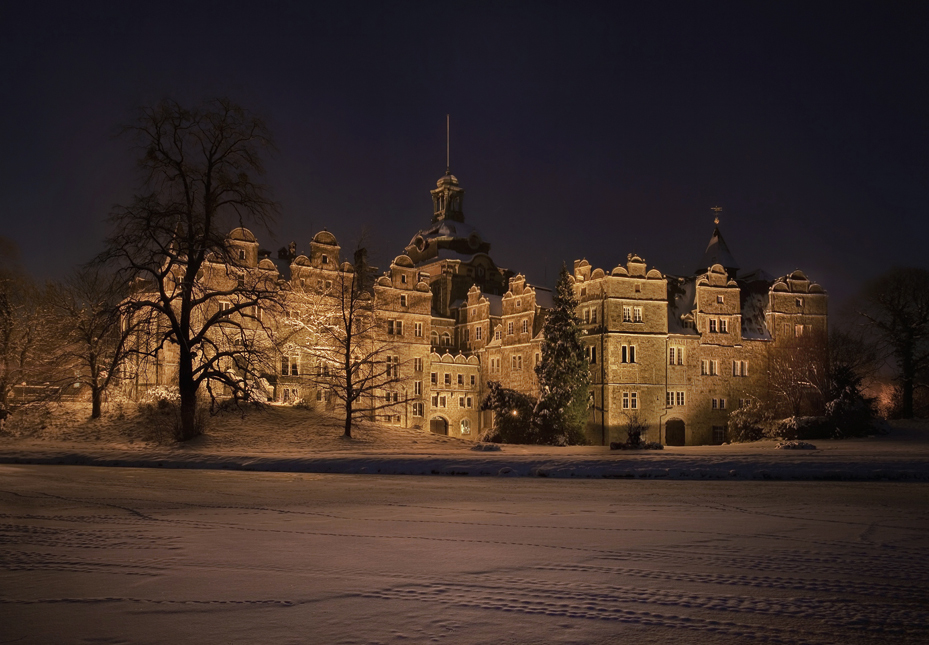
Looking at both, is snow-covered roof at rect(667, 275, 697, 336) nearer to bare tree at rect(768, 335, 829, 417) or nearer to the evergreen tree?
bare tree at rect(768, 335, 829, 417)

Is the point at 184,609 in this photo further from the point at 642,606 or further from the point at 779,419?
the point at 779,419

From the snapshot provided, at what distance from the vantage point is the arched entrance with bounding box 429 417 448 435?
6962 centimetres

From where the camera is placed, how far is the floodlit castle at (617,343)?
5888 centimetres

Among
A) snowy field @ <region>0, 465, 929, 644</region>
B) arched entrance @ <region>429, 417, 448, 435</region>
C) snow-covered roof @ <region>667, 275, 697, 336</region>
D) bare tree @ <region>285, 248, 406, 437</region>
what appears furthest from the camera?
arched entrance @ <region>429, 417, 448, 435</region>


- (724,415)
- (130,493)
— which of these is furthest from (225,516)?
(724,415)

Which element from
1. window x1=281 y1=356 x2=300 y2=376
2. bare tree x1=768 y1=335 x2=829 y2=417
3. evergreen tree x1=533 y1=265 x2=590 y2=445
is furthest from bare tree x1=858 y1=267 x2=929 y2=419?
window x1=281 y1=356 x2=300 y2=376

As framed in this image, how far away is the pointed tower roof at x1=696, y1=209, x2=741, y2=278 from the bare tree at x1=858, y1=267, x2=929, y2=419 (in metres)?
18.5

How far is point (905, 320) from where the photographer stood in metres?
53.9

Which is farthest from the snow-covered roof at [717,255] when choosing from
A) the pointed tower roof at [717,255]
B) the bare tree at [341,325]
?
the bare tree at [341,325]

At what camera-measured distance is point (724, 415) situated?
61.7m

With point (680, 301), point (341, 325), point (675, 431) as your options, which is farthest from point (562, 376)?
point (341, 325)

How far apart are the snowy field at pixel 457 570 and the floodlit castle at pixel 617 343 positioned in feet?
135

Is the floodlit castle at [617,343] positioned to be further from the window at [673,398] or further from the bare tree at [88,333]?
the bare tree at [88,333]

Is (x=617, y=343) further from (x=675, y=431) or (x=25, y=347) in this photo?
(x=25, y=347)
